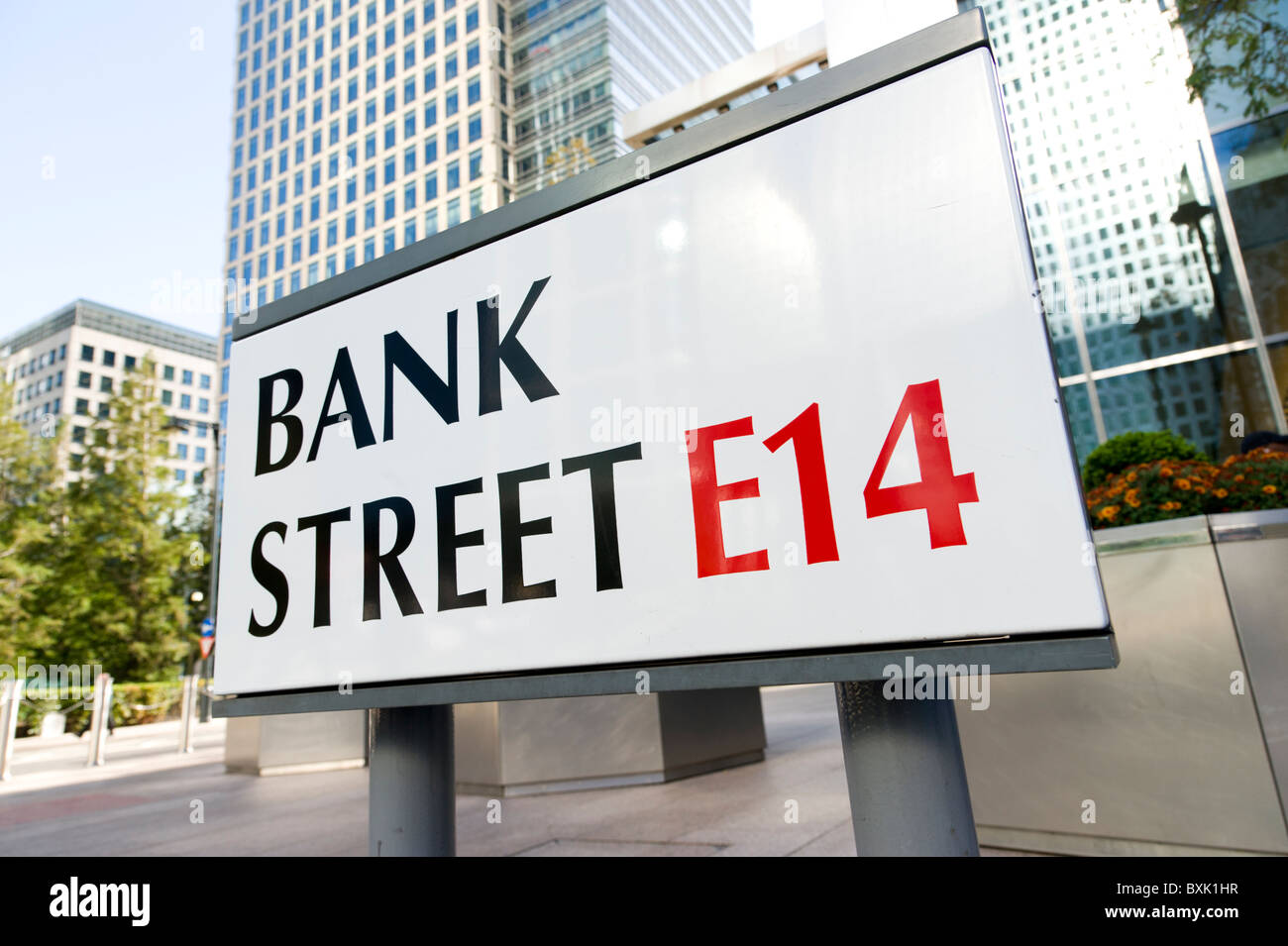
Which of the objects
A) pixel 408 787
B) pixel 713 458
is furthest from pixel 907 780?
pixel 408 787

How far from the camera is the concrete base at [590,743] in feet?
21.5

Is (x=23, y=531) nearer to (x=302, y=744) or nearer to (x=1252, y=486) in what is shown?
(x=302, y=744)

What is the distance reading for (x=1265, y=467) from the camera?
3938 millimetres

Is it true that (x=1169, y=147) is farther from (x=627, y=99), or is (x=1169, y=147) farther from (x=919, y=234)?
(x=627, y=99)

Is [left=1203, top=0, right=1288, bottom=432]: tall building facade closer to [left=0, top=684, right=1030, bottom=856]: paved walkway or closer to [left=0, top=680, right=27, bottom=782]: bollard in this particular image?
[left=0, top=684, right=1030, bottom=856]: paved walkway

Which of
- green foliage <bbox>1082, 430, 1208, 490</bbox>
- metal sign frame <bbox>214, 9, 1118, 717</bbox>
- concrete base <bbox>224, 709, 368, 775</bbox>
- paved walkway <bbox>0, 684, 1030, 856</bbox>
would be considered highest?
green foliage <bbox>1082, 430, 1208, 490</bbox>

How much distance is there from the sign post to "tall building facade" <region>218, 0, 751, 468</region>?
56.0 meters

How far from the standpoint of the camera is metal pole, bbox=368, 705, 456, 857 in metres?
1.90

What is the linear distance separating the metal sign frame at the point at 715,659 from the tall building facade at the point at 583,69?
55791 millimetres

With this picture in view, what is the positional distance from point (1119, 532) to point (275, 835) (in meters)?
5.98

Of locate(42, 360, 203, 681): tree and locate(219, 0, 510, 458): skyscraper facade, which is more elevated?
locate(219, 0, 510, 458): skyscraper facade

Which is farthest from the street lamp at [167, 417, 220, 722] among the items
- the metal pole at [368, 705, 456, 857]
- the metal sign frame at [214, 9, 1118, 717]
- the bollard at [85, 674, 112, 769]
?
the metal sign frame at [214, 9, 1118, 717]

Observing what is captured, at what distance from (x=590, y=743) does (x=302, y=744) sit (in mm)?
5358

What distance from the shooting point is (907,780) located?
4.42 feet
